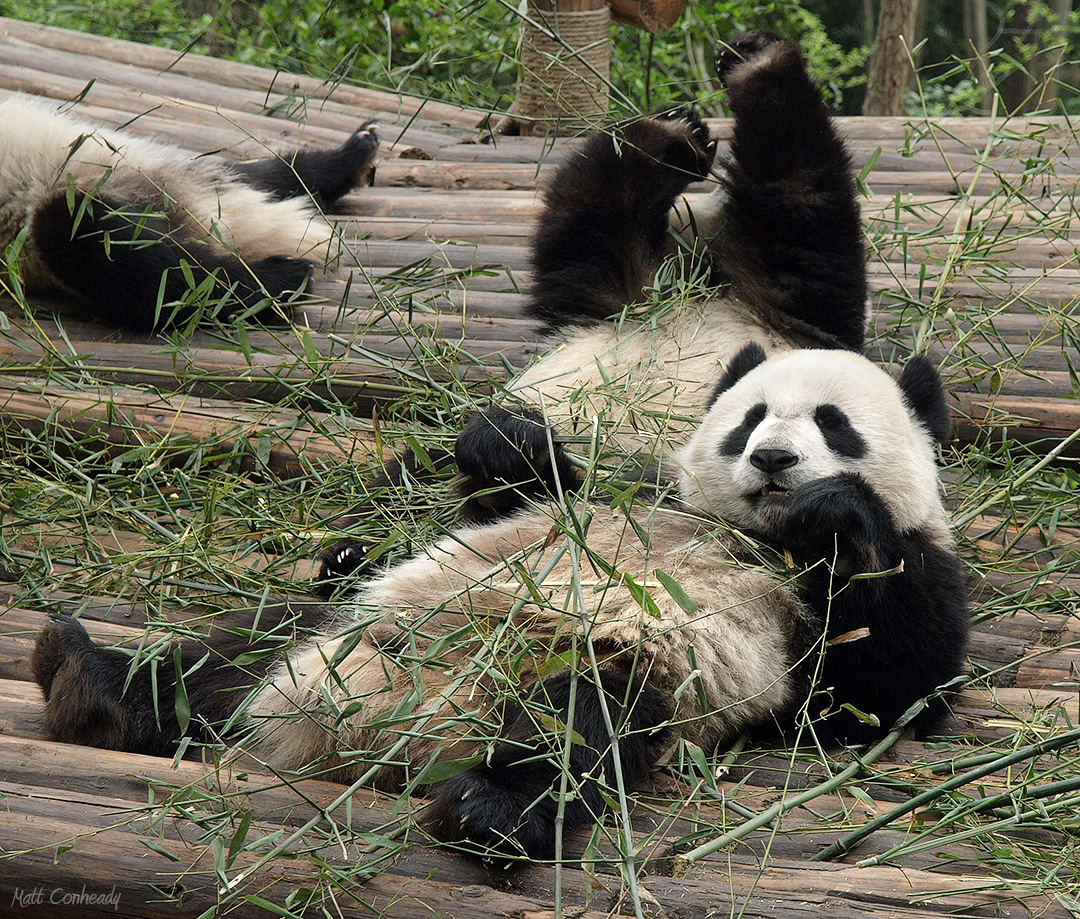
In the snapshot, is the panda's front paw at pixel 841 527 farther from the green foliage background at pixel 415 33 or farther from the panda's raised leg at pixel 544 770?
the green foliage background at pixel 415 33

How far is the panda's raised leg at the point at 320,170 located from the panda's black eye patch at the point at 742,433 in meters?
2.71

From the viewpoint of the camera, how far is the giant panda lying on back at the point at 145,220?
3.99 metres

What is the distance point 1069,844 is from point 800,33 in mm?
10537

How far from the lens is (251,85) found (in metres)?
6.41

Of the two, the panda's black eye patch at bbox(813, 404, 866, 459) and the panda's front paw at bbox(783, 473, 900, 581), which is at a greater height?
the panda's black eye patch at bbox(813, 404, 866, 459)

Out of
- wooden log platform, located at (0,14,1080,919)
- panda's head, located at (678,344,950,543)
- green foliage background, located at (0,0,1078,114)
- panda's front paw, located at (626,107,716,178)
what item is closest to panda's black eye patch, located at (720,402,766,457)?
panda's head, located at (678,344,950,543)

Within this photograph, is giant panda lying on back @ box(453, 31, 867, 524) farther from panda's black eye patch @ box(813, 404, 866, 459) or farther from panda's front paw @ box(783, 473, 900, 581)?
panda's front paw @ box(783, 473, 900, 581)

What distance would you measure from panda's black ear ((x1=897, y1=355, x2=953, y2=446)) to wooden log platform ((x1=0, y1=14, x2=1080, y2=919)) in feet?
1.01

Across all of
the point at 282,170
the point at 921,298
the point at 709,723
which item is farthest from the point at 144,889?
the point at 282,170

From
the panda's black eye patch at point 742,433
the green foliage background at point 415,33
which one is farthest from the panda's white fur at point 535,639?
the green foliage background at point 415,33

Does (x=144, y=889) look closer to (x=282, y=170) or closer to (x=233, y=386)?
(x=233, y=386)

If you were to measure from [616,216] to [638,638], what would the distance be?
6.17 ft

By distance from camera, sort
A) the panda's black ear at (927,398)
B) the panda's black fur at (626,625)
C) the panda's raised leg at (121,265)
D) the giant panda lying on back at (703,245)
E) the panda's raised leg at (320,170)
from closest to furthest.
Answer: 1. the panda's black fur at (626,625)
2. the panda's black ear at (927,398)
3. the giant panda lying on back at (703,245)
4. the panda's raised leg at (121,265)
5. the panda's raised leg at (320,170)

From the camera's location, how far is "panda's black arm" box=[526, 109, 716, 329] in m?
3.75
